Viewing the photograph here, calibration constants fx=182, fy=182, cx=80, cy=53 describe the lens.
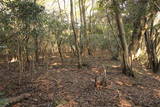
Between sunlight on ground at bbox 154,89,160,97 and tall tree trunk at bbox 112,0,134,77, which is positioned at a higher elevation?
tall tree trunk at bbox 112,0,134,77

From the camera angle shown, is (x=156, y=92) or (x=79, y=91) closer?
(x=79, y=91)

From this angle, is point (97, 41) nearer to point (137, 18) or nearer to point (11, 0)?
point (137, 18)

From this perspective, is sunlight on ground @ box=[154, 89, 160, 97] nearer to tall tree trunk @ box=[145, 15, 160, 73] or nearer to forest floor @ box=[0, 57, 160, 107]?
forest floor @ box=[0, 57, 160, 107]

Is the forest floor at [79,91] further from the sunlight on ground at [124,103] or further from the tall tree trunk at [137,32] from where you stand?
the tall tree trunk at [137,32]

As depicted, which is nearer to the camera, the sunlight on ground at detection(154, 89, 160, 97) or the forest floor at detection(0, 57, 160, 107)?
the forest floor at detection(0, 57, 160, 107)

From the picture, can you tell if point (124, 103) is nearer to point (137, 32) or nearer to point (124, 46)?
point (124, 46)

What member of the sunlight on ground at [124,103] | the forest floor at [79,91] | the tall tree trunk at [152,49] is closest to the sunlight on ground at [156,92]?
the forest floor at [79,91]

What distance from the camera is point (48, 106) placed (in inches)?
229

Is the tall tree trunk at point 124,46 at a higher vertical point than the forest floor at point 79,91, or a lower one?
higher

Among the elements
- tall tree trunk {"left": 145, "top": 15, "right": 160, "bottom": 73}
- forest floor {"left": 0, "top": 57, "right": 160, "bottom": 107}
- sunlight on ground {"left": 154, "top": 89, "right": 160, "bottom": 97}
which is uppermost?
tall tree trunk {"left": 145, "top": 15, "right": 160, "bottom": 73}

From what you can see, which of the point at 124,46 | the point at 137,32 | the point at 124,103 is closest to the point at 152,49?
the point at 137,32

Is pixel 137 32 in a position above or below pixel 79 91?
above

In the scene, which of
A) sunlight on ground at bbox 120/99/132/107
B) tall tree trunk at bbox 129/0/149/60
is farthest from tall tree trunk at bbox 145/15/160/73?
sunlight on ground at bbox 120/99/132/107

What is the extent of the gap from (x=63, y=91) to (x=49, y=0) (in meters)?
12.6
